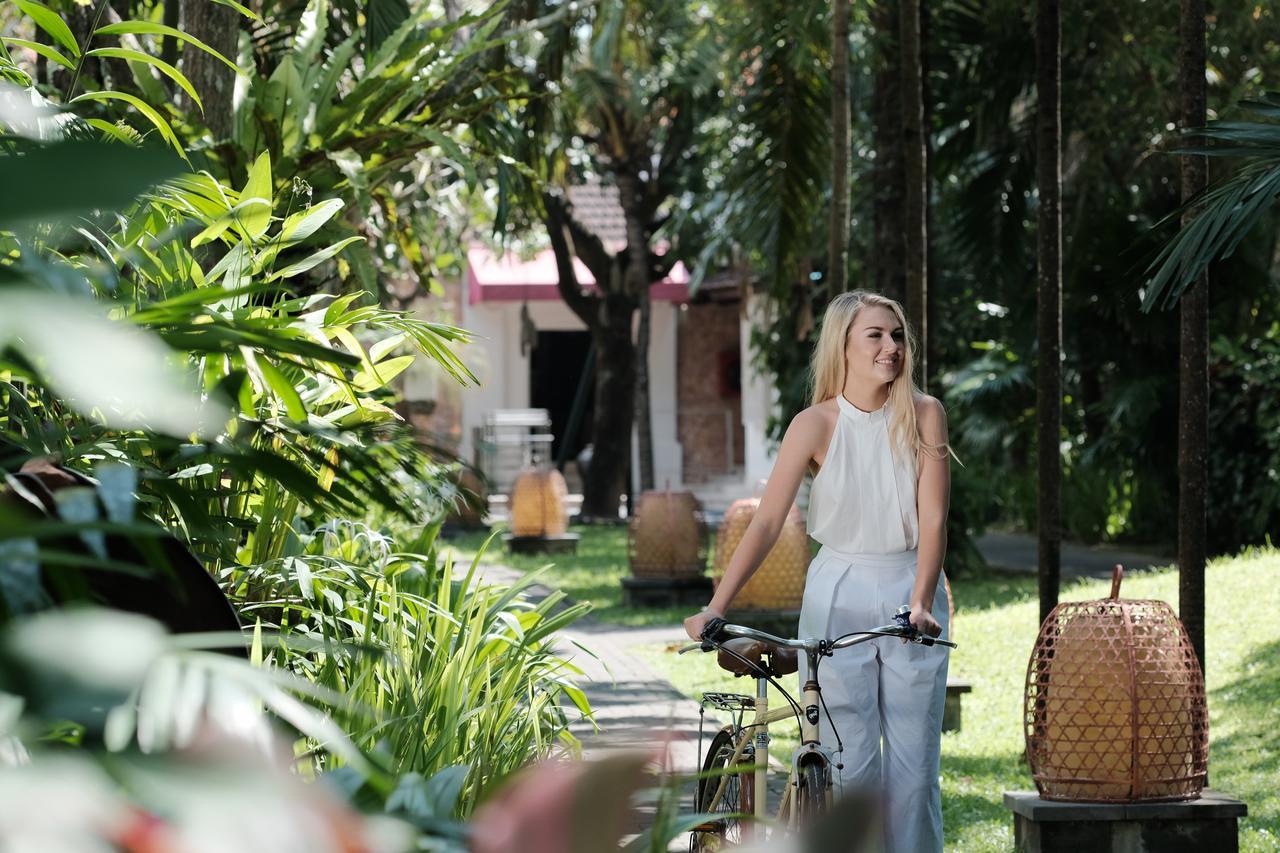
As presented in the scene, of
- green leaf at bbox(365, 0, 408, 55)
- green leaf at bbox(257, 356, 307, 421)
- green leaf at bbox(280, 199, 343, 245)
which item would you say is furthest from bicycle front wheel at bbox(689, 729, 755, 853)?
green leaf at bbox(365, 0, 408, 55)

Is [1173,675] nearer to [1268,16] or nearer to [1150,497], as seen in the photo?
[1268,16]

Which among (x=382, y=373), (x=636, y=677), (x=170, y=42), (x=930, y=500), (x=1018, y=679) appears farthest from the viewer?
(x=636, y=677)

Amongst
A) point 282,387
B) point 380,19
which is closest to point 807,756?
point 282,387

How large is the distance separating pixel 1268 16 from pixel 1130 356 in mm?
3260

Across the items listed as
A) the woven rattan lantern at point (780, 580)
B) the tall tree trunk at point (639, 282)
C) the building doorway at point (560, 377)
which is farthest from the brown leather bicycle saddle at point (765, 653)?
the building doorway at point (560, 377)

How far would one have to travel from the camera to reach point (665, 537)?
13.5 metres

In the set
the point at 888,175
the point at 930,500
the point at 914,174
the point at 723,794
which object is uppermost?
the point at 888,175

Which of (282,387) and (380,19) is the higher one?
(380,19)

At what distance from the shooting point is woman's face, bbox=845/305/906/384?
423 centimetres

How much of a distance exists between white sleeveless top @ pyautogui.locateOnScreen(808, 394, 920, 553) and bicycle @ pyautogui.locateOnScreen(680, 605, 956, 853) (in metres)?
0.32

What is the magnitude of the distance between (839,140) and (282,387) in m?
7.96

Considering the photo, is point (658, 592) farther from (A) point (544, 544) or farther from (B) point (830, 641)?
(B) point (830, 641)

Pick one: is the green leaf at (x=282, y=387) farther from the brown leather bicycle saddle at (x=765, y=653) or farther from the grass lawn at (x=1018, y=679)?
the grass lawn at (x=1018, y=679)

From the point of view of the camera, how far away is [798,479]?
4.34 metres
